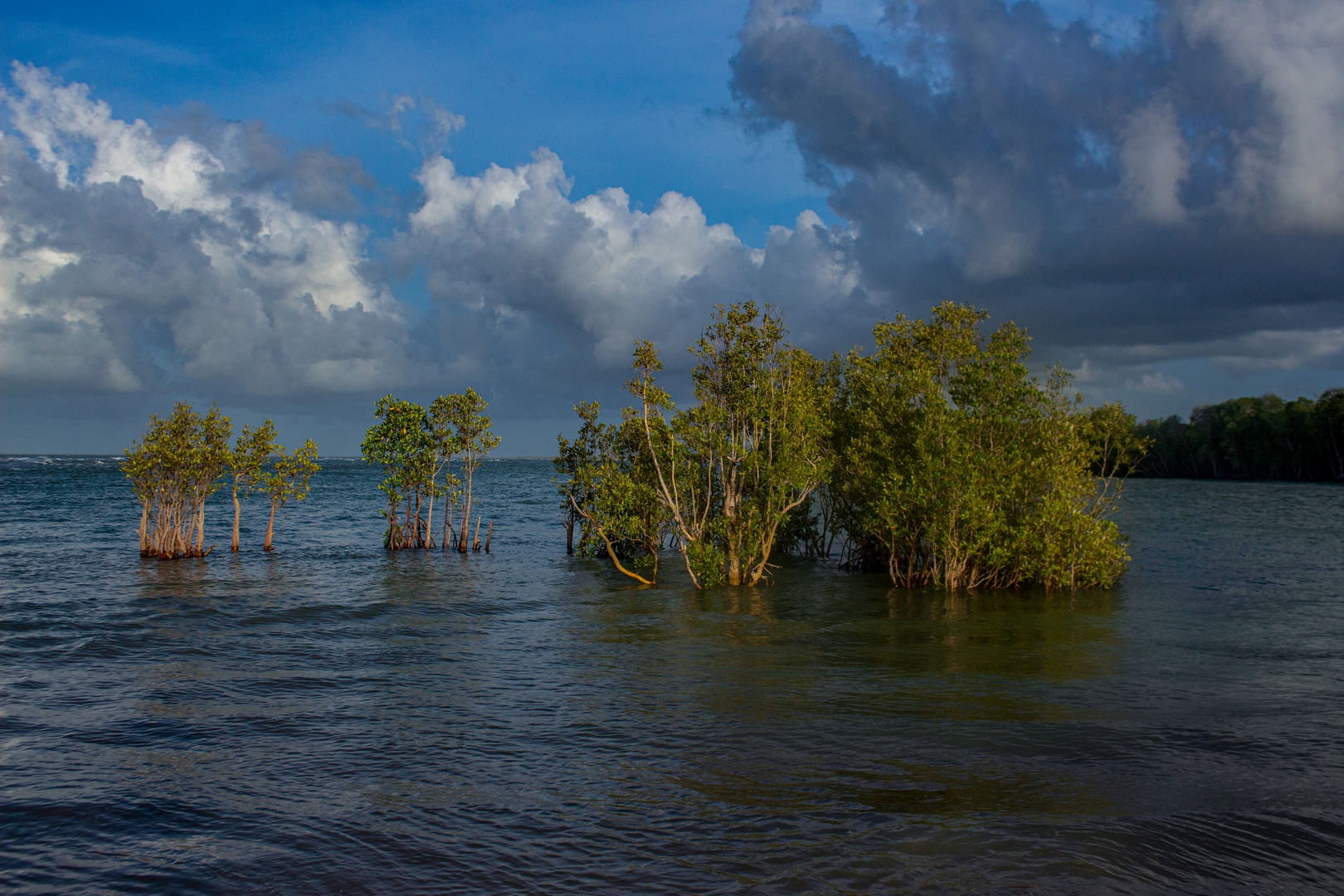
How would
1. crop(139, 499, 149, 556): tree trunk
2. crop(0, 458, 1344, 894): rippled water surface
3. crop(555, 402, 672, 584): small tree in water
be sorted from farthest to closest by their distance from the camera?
crop(139, 499, 149, 556): tree trunk < crop(555, 402, 672, 584): small tree in water < crop(0, 458, 1344, 894): rippled water surface

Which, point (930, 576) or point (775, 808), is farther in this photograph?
point (930, 576)

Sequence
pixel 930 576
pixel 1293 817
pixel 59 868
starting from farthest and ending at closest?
1. pixel 930 576
2. pixel 1293 817
3. pixel 59 868

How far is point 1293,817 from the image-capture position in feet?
38.5

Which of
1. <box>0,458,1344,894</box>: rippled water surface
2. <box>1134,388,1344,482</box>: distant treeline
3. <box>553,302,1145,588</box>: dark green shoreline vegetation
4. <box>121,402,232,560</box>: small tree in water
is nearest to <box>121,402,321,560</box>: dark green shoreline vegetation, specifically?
<box>121,402,232,560</box>: small tree in water

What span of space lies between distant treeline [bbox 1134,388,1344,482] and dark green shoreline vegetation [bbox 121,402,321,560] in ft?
366

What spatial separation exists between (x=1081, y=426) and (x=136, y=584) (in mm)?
40865

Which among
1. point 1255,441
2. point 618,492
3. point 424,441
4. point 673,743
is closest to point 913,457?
point 618,492

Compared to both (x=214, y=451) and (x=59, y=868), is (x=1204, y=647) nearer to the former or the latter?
(x=59, y=868)

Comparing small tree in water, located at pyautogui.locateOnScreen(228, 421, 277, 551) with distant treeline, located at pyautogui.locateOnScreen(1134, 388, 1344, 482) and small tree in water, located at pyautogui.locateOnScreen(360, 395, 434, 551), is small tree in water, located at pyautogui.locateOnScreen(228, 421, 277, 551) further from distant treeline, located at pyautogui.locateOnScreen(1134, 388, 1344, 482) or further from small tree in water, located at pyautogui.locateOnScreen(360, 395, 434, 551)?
distant treeline, located at pyautogui.locateOnScreen(1134, 388, 1344, 482)

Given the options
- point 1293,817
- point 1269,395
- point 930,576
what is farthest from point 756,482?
point 1269,395

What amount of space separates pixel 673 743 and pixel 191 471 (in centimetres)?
3637

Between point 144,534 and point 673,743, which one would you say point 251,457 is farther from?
point 673,743

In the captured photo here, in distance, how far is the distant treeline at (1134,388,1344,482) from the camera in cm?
11675

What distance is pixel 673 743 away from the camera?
15.0m
